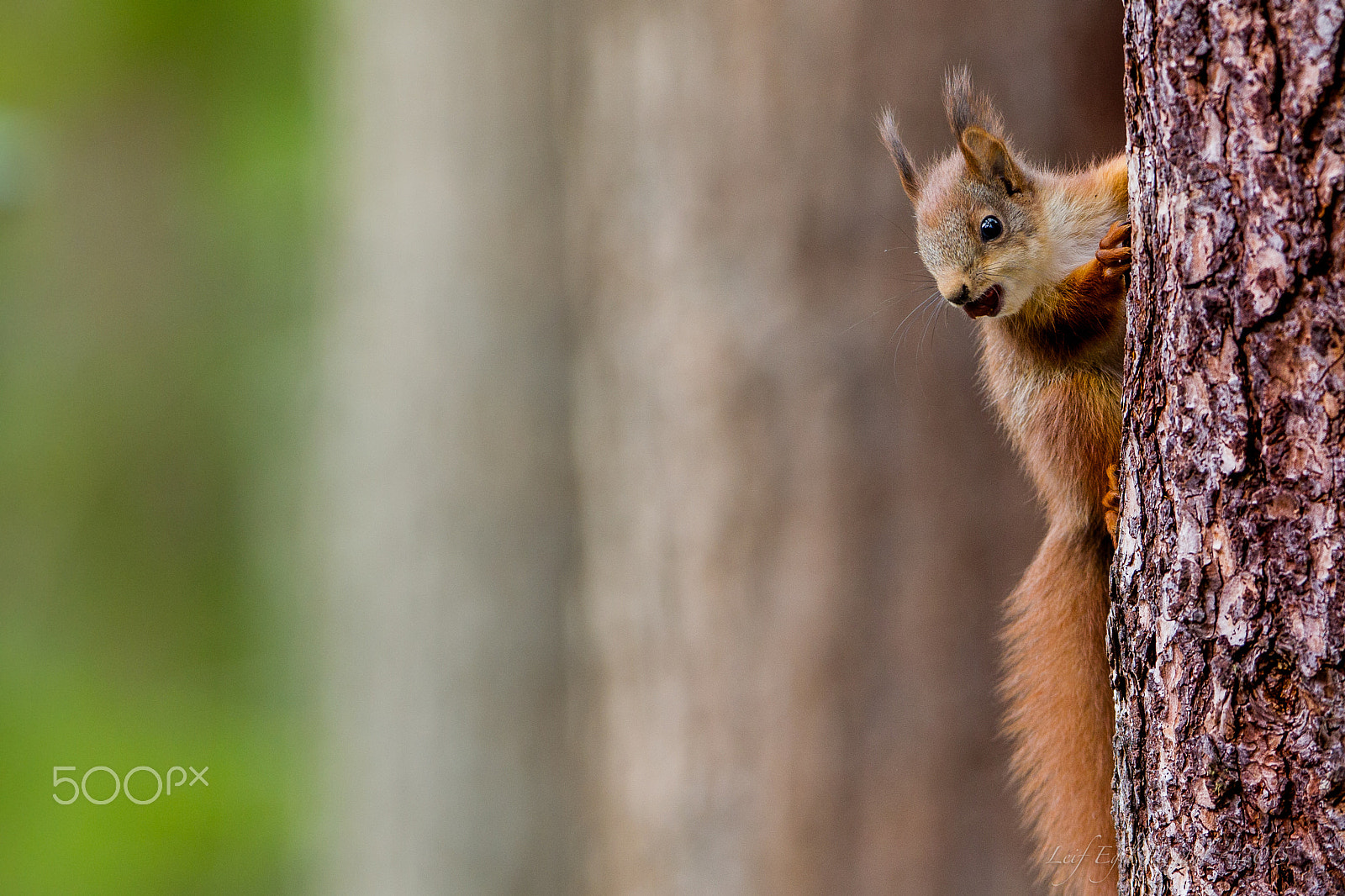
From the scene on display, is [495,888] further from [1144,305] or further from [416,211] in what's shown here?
[1144,305]

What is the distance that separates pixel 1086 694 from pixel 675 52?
0.82m

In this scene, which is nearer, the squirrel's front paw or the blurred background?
the squirrel's front paw

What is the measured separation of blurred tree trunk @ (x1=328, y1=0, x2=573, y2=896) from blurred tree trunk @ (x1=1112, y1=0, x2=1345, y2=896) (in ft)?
3.72

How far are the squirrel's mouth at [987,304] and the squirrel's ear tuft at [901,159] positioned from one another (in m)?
0.08

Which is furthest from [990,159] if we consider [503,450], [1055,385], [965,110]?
[503,450]

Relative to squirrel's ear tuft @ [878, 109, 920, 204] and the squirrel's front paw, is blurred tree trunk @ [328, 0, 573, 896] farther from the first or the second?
the squirrel's front paw

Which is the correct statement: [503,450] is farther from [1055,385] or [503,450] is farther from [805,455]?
[1055,385]

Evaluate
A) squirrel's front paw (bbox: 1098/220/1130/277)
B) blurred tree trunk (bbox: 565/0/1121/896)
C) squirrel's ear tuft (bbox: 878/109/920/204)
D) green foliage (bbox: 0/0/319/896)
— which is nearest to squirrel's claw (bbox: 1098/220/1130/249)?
squirrel's front paw (bbox: 1098/220/1130/277)

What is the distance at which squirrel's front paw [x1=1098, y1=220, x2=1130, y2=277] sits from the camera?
20.4 inches

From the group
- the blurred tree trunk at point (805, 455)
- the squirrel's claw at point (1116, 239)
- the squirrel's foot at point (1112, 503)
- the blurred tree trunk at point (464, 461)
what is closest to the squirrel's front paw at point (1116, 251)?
the squirrel's claw at point (1116, 239)

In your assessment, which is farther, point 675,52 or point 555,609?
point 555,609

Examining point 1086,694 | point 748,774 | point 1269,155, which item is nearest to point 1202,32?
point 1269,155

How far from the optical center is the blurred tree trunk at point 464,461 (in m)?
1.54

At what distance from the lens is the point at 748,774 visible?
1.09 meters
